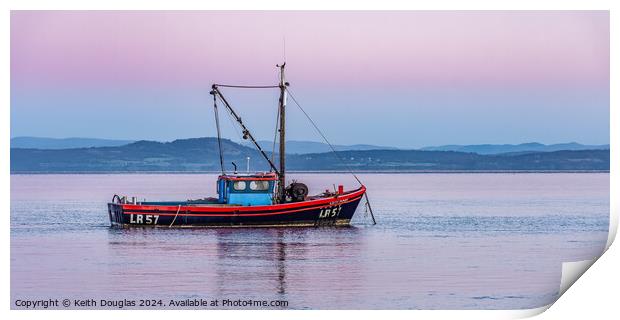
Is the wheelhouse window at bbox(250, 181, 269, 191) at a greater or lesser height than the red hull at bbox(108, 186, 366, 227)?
greater

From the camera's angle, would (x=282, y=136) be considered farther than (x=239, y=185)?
Yes

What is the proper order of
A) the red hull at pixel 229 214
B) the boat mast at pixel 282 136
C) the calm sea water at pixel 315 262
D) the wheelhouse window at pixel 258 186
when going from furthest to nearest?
the boat mast at pixel 282 136
the red hull at pixel 229 214
the wheelhouse window at pixel 258 186
the calm sea water at pixel 315 262

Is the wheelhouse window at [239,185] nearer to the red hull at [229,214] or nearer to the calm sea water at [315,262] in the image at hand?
the red hull at [229,214]

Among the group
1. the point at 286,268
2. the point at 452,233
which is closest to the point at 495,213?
the point at 452,233

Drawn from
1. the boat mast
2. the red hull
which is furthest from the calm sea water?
the boat mast

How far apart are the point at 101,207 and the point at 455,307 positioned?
4369cm

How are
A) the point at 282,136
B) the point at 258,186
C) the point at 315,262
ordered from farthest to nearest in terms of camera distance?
the point at 282,136 < the point at 258,186 < the point at 315,262

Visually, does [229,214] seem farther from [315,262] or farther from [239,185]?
[315,262]

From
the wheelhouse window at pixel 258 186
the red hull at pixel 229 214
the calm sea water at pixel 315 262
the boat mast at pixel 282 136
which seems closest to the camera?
the calm sea water at pixel 315 262

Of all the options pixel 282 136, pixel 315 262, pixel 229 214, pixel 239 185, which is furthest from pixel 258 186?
pixel 315 262

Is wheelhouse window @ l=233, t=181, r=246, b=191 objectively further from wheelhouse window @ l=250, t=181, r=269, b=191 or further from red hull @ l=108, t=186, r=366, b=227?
red hull @ l=108, t=186, r=366, b=227

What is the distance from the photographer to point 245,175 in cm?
4338

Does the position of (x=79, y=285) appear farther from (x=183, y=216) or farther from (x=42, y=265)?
(x=183, y=216)

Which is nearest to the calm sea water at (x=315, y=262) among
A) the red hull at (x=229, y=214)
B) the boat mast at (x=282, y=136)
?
the red hull at (x=229, y=214)
